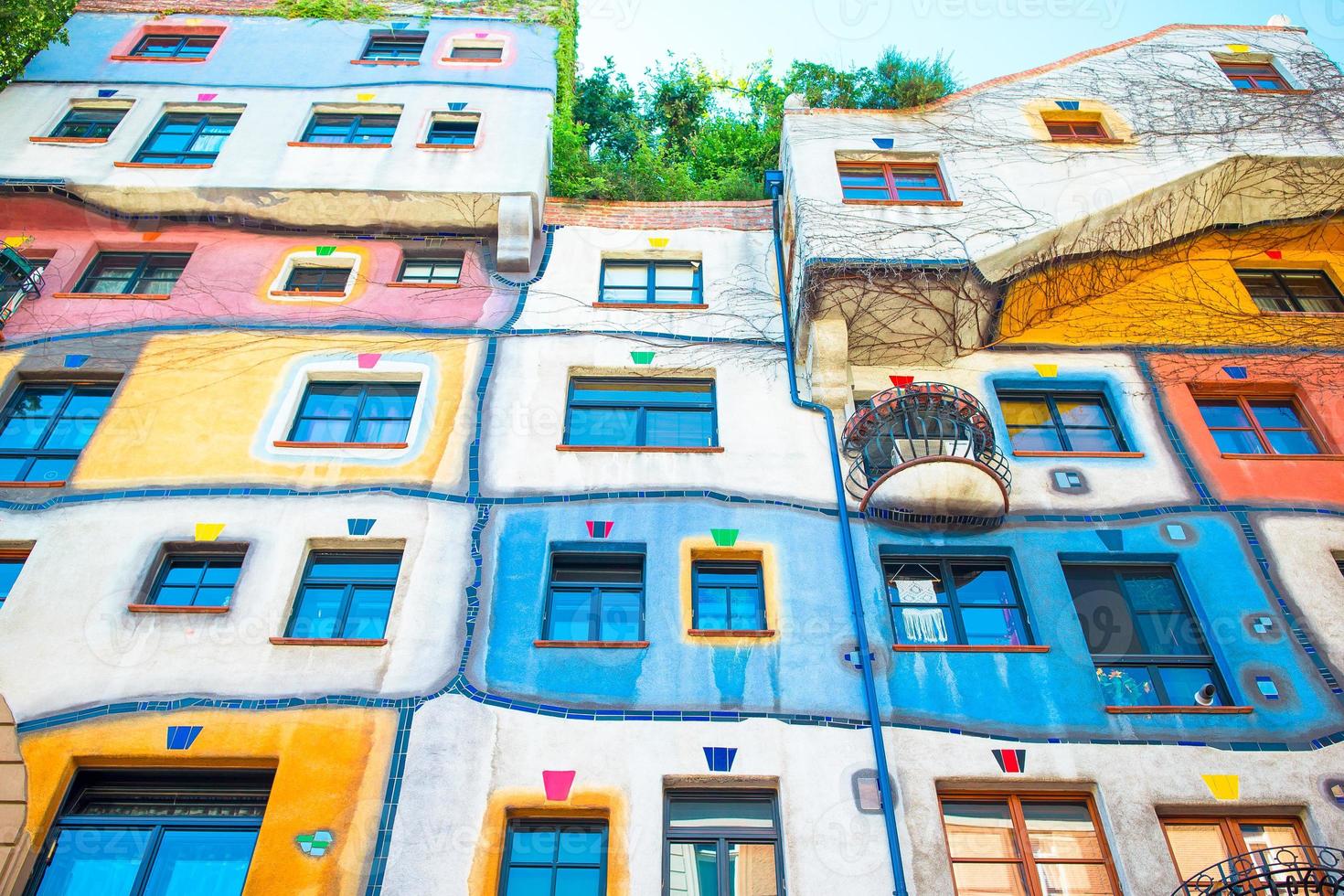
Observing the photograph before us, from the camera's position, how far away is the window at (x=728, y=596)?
1069 centimetres

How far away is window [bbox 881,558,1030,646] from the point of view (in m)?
10.6

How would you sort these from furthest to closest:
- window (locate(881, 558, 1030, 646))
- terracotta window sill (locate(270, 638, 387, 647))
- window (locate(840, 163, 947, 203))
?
1. window (locate(840, 163, 947, 203))
2. window (locate(881, 558, 1030, 646))
3. terracotta window sill (locate(270, 638, 387, 647))

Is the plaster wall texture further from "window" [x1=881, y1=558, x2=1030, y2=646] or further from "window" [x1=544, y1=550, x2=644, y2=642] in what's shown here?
"window" [x1=881, y1=558, x2=1030, y2=646]

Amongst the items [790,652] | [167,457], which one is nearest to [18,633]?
[167,457]

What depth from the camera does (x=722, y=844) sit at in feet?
29.4

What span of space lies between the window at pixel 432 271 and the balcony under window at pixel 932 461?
657cm

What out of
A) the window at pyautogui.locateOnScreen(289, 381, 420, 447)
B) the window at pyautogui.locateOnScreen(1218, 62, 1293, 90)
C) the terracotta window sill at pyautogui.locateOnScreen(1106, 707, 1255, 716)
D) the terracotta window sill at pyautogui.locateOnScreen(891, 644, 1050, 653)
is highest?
the window at pyautogui.locateOnScreen(1218, 62, 1293, 90)

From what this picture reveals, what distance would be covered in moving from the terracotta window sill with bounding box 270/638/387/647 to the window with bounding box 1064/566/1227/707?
6972mm

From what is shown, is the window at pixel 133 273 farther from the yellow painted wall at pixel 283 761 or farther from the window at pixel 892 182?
the window at pixel 892 182

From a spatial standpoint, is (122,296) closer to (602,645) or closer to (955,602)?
(602,645)

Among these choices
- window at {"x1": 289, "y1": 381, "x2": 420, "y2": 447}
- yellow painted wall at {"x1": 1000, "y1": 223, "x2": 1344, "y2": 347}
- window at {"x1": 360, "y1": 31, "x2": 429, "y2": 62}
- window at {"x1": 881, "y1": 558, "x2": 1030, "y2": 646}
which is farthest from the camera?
window at {"x1": 360, "y1": 31, "x2": 429, "y2": 62}

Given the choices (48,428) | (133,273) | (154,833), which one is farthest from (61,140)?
(154,833)

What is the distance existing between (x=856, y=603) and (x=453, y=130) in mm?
10743

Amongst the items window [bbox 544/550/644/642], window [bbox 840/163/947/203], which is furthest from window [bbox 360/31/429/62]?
window [bbox 544/550/644/642]
